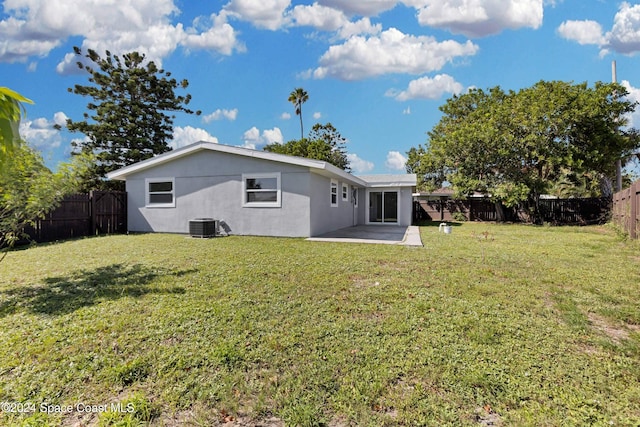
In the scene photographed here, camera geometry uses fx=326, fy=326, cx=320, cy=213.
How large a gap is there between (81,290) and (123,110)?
86.6 ft

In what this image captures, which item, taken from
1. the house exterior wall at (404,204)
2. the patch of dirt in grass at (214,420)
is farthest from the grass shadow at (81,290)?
the house exterior wall at (404,204)

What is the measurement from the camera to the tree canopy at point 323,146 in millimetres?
32000

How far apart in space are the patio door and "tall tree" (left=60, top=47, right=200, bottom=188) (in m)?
19.0

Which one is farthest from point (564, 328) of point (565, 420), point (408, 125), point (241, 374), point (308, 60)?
point (408, 125)

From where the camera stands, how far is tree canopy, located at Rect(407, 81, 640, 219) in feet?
55.5

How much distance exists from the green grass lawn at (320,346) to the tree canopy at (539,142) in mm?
14118

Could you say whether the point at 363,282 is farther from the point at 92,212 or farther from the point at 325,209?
the point at 92,212

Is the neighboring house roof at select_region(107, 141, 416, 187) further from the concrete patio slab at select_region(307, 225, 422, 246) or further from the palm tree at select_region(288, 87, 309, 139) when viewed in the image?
the palm tree at select_region(288, 87, 309, 139)

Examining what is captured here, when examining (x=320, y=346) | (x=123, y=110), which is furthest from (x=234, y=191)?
(x=123, y=110)

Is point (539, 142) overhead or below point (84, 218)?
overhead

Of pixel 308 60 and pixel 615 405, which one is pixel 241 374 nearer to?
pixel 615 405

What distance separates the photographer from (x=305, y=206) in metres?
→ 10.8

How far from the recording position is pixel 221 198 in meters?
11.7

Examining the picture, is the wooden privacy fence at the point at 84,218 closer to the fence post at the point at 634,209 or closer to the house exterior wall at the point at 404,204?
the house exterior wall at the point at 404,204
